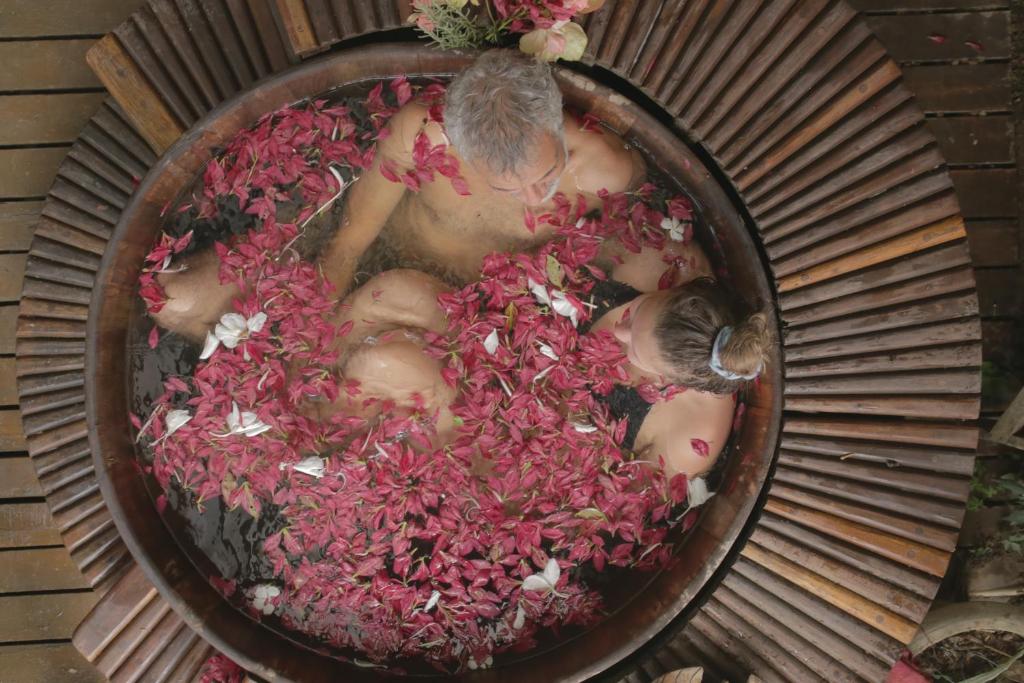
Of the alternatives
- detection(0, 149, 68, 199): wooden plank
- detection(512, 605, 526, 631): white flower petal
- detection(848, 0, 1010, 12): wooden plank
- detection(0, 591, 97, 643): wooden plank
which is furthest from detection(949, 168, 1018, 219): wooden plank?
detection(0, 591, 97, 643): wooden plank

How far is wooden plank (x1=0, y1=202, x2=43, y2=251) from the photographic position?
2.75 m

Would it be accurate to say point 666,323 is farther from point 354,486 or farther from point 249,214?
point 249,214

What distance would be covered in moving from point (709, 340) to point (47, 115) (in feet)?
8.56

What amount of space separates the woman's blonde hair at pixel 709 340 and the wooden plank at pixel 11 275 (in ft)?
8.06

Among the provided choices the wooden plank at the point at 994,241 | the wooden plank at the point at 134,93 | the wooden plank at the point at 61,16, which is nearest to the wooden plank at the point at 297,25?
the wooden plank at the point at 134,93

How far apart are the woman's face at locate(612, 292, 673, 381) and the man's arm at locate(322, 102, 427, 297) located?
0.85m

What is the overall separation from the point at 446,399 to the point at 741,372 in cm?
98

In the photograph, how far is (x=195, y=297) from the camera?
90.0 inches

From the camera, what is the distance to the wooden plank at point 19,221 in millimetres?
2754

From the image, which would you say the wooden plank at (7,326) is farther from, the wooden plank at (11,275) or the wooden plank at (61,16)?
the wooden plank at (61,16)

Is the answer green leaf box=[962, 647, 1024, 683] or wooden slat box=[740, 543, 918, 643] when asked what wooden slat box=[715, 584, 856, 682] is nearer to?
wooden slat box=[740, 543, 918, 643]

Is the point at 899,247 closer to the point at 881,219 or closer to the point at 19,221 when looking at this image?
the point at 881,219

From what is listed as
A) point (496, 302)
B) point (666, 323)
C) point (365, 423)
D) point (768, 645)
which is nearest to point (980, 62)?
point (666, 323)

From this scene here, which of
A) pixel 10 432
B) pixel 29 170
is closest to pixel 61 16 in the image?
pixel 29 170
